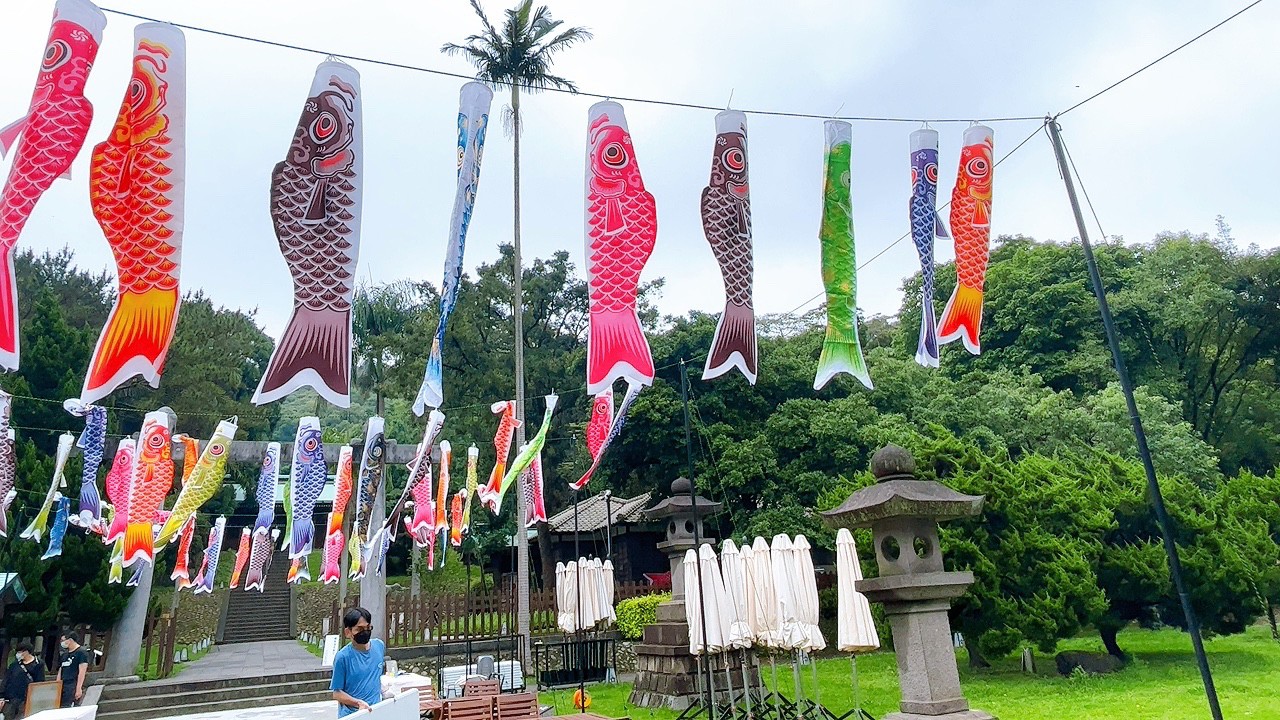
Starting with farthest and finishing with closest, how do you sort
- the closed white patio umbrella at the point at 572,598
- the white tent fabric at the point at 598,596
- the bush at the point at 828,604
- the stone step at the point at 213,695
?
the bush at the point at 828,604, the closed white patio umbrella at the point at 572,598, the white tent fabric at the point at 598,596, the stone step at the point at 213,695

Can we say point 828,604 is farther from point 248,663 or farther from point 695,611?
point 248,663

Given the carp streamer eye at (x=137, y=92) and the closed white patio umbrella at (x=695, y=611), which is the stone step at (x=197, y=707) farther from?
the carp streamer eye at (x=137, y=92)

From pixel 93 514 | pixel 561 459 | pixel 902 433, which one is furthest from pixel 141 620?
pixel 902 433

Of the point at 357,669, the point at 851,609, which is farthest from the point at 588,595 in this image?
the point at 357,669

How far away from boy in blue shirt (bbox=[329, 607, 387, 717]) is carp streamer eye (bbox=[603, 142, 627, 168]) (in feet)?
11.4

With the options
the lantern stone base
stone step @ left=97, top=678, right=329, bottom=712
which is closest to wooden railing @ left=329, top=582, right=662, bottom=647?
stone step @ left=97, top=678, right=329, bottom=712

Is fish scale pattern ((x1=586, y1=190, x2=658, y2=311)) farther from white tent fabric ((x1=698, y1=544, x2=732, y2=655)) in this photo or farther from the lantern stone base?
the lantern stone base

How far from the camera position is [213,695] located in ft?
37.9

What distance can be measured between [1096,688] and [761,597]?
6761 mm

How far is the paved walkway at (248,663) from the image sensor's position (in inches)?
498

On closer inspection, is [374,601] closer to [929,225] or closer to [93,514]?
[93,514]

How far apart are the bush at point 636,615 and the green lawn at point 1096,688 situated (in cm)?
153

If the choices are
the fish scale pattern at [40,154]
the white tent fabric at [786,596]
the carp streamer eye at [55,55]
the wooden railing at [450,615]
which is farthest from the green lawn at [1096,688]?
the carp streamer eye at [55,55]

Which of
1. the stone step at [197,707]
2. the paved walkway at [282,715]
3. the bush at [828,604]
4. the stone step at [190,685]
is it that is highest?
the bush at [828,604]
